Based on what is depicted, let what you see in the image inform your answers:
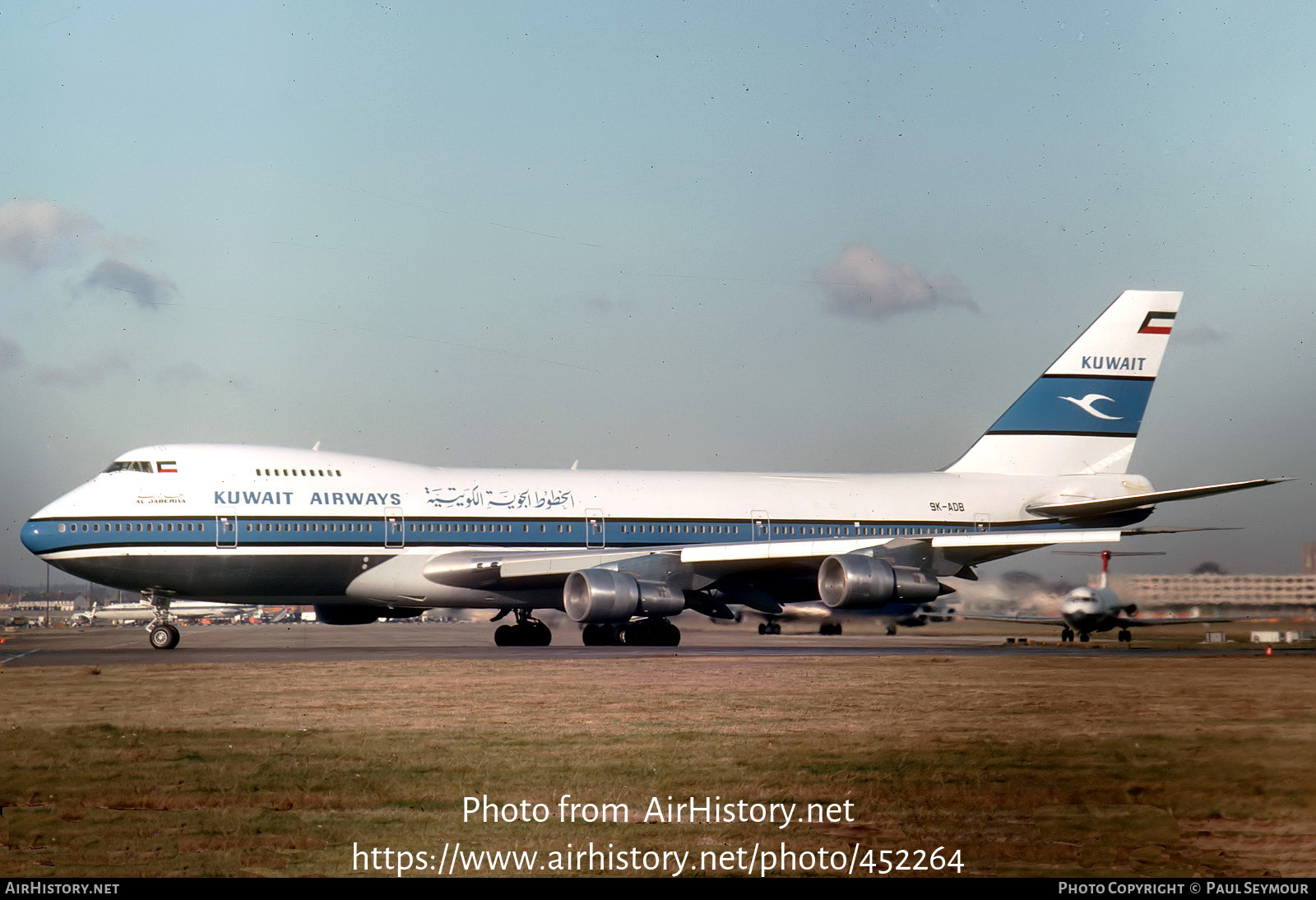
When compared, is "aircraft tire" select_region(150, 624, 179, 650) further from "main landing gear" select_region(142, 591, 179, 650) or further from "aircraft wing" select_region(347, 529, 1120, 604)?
"aircraft wing" select_region(347, 529, 1120, 604)

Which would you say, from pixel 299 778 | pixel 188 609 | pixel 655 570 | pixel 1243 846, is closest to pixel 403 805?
pixel 299 778

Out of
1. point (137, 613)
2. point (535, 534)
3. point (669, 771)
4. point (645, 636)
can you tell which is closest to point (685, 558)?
point (645, 636)

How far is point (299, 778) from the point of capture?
1078 centimetres

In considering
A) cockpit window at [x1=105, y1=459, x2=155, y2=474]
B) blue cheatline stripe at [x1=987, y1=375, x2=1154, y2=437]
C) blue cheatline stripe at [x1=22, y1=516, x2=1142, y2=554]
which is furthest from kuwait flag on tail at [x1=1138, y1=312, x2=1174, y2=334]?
cockpit window at [x1=105, y1=459, x2=155, y2=474]

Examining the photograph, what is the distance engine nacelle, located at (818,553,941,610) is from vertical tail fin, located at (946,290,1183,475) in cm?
1062

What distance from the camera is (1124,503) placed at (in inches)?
1531

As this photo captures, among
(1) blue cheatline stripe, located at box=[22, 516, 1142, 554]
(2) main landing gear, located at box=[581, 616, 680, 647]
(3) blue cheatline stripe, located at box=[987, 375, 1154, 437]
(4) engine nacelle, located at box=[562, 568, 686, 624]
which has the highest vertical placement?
(3) blue cheatline stripe, located at box=[987, 375, 1154, 437]

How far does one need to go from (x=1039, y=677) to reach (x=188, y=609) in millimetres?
124776

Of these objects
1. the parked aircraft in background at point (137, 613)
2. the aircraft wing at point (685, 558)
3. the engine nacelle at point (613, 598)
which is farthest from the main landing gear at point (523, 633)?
the parked aircraft in background at point (137, 613)

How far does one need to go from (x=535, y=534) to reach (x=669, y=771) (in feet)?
80.3

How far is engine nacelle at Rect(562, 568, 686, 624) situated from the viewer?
3122 cm

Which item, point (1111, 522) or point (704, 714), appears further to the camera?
point (1111, 522)
